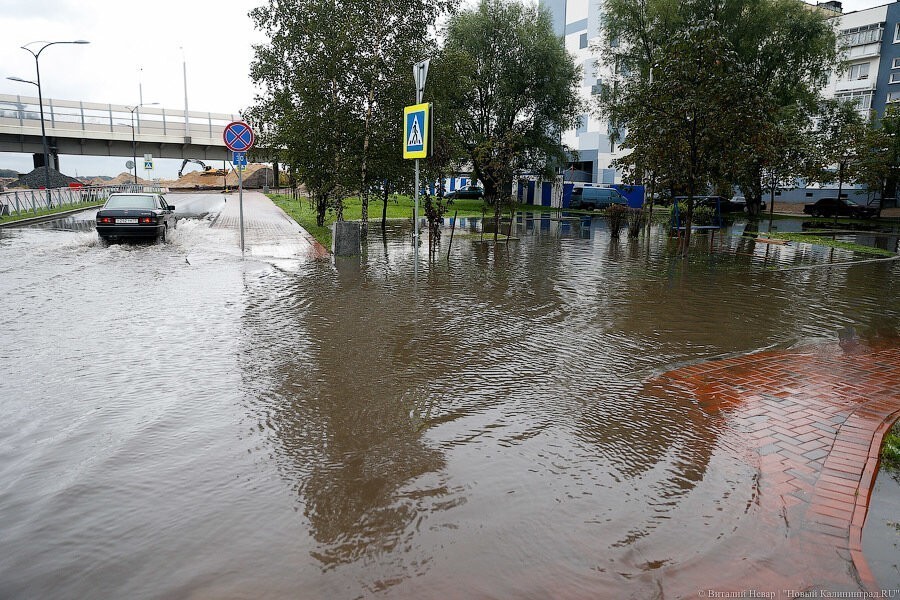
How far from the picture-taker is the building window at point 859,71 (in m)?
52.7

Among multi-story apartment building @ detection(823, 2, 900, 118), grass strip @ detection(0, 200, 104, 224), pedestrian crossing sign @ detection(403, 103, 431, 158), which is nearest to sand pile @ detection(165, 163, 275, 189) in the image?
grass strip @ detection(0, 200, 104, 224)

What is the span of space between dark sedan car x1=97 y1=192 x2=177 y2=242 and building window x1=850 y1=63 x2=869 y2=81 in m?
58.4

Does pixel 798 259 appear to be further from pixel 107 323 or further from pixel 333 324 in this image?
pixel 107 323

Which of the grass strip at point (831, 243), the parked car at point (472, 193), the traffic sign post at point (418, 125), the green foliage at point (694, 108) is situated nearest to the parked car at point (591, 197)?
the parked car at point (472, 193)

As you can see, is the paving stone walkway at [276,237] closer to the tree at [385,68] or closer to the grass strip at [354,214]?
the grass strip at [354,214]

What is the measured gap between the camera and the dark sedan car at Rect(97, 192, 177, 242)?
1752 cm

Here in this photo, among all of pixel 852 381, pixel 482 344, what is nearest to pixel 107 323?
pixel 482 344

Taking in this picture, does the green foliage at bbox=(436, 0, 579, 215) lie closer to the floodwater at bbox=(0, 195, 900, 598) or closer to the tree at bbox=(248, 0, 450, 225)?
the tree at bbox=(248, 0, 450, 225)

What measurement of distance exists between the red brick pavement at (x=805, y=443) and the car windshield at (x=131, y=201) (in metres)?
17.3

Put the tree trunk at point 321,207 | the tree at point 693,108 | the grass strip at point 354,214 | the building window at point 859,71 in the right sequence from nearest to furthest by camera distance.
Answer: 1. the tree at point 693,108
2. the grass strip at point 354,214
3. the tree trunk at point 321,207
4. the building window at point 859,71

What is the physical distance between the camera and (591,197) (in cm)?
4319

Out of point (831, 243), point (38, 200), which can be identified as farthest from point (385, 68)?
point (38, 200)

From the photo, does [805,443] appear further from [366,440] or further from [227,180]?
[227,180]

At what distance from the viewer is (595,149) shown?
66.6 metres
